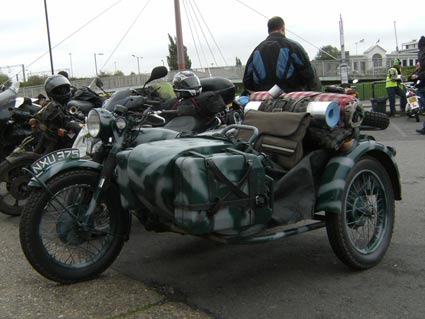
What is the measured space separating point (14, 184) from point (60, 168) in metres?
2.55

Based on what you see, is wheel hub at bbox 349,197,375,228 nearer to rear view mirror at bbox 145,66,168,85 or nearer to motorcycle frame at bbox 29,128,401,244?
motorcycle frame at bbox 29,128,401,244

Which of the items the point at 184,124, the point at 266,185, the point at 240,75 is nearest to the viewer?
the point at 266,185

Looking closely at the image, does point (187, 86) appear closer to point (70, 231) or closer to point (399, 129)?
point (70, 231)

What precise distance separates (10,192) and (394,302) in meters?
4.31

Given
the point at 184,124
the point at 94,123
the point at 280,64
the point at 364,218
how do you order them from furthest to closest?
the point at 280,64 < the point at 184,124 < the point at 364,218 < the point at 94,123

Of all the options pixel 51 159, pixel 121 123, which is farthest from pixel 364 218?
pixel 51 159

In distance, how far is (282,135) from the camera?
346cm

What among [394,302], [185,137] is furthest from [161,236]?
[394,302]

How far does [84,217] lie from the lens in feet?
11.5

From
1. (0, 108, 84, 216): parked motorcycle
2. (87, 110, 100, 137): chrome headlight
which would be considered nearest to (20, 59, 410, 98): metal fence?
(0, 108, 84, 216): parked motorcycle

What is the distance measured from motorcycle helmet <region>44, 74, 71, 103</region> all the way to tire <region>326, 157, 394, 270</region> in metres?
3.80

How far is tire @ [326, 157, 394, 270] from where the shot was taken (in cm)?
352

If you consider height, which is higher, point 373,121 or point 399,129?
point 373,121

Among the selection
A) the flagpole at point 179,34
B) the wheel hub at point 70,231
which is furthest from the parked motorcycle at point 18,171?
the flagpole at point 179,34
